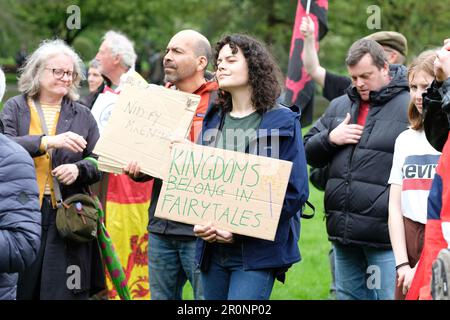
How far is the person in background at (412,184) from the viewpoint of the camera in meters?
4.86

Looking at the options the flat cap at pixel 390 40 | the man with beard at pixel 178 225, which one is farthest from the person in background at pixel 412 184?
the flat cap at pixel 390 40

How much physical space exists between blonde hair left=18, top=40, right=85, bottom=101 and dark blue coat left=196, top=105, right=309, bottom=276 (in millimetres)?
1682

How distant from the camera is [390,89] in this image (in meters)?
5.95

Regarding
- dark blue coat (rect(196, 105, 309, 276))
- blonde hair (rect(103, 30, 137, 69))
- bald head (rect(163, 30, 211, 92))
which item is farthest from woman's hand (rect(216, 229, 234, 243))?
blonde hair (rect(103, 30, 137, 69))

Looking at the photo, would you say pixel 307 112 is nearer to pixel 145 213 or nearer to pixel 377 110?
pixel 145 213

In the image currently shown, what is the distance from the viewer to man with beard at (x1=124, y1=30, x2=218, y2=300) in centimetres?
593

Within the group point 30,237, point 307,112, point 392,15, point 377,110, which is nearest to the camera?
point 30,237

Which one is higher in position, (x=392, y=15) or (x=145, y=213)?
(x=392, y=15)

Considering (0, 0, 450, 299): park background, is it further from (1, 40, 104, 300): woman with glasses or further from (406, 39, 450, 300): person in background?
(406, 39, 450, 300): person in background

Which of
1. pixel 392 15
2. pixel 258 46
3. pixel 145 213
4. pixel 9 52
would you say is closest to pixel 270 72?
pixel 258 46

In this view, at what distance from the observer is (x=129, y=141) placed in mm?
5578

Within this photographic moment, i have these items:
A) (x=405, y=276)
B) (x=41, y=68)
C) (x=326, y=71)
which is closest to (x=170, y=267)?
(x=41, y=68)

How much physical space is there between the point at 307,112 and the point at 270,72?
3473mm

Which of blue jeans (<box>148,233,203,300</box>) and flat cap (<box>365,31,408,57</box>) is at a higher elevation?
flat cap (<box>365,31,408,57</box>)
